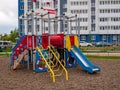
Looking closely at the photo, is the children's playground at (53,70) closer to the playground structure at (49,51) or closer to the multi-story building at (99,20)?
the playground structure at (49,51)

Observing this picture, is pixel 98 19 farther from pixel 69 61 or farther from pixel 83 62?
pixel 83 62

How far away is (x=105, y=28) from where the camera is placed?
65875mm

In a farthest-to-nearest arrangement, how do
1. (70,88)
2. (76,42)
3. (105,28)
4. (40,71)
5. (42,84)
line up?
1. (105,28)
2. (76,42)
3. (40,71)
4. (42,84)
5. (70,88)

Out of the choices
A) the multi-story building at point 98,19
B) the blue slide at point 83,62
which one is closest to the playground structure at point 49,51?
the blue slide at point 83,62

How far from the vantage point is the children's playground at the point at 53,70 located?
9.48 m

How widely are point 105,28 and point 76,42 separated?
53.0m

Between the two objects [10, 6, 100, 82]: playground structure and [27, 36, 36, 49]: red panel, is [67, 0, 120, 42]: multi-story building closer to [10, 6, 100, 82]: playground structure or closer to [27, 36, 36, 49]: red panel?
[10, 6, 100, 82]: playground structure

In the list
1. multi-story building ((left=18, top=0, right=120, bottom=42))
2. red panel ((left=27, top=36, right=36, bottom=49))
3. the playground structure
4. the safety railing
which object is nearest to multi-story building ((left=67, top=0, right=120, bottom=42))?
multi-story building ((left=18, top=0, right=120, bottom=42))

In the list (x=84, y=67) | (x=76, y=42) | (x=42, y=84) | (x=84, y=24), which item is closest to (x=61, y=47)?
(x=76, y=42)

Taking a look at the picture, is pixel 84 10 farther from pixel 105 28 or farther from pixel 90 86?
pixel 90 86

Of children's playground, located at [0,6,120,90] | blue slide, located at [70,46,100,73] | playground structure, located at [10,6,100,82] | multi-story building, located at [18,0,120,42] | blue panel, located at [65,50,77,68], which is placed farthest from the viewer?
multi-story building, located at [18,0,120,42]

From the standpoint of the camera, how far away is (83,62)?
1287 cm

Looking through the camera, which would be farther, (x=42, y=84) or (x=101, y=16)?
(x=101, y=16)

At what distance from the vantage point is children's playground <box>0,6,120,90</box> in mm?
9477
